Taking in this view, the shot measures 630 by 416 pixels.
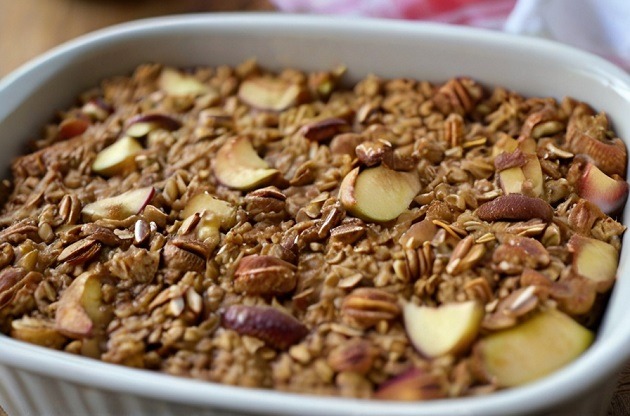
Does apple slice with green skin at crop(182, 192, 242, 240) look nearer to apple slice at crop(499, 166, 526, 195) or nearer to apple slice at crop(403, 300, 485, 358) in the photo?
apple slice at crop(403, 300, 485, 358)

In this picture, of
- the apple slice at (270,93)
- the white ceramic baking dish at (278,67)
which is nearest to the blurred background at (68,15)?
the white ceramic baking dish at (278,67)

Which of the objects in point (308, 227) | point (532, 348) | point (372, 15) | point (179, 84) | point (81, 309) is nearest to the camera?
point (532, 348)

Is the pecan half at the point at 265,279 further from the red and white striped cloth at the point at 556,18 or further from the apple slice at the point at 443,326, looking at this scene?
the red and white striped cloth at the point at 556,18

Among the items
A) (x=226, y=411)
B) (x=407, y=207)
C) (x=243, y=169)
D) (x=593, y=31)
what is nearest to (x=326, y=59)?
(x=243, y=169)

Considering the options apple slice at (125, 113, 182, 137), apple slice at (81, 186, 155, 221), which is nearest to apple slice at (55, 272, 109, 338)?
apple slice at (81, 186, 155, 221)

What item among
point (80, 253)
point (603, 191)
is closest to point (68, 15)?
point (80, 253)

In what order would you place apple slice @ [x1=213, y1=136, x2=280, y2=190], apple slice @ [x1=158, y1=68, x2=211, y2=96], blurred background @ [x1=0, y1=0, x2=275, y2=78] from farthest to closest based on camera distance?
1. blurred background @ [x1=0, y1=0, x2=275, y2=78]
2. apple slice @ [x1=158, y1=68, x2=211, y2=96]
3. apple slice @ [x1=213, y1=136, x2=280, y2=190]

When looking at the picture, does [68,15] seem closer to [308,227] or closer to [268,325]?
[308,227]
